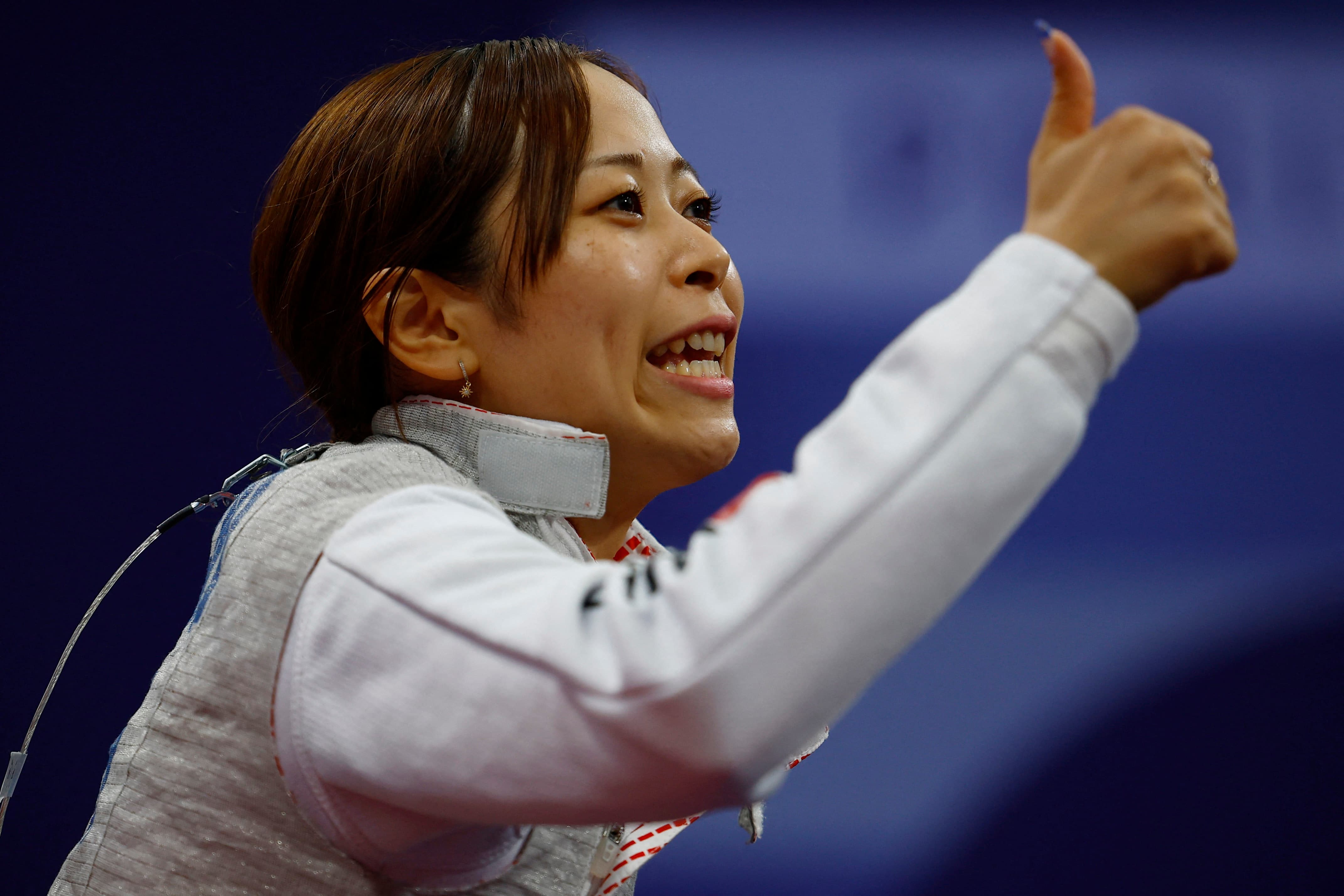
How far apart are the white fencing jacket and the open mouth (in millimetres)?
357

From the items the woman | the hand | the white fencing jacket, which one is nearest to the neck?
the woman

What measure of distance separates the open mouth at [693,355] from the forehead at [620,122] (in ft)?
0.46

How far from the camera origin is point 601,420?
0.82 meters

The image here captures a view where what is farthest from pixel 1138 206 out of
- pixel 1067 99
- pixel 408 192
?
pixel 408 192

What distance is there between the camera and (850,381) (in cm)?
162

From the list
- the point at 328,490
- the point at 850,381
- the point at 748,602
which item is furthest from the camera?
the point at 850,381

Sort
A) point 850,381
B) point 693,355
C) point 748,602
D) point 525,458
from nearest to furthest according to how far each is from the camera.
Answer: point 748,602 → point 525,458 → point 693,355 → point 850,381

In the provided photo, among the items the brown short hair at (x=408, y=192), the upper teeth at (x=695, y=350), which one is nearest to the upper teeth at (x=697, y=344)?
the upper teeth at (x=695, y=350)

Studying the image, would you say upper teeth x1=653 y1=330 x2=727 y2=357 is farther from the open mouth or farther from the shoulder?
the shoulder

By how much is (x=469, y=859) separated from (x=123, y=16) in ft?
4.02

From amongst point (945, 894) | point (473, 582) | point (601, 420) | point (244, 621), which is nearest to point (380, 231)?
point (601, 420)

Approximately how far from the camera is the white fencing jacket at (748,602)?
0.43 metres

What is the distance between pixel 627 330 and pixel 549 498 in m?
0.13

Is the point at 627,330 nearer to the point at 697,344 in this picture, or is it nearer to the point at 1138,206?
the point at 697,344
